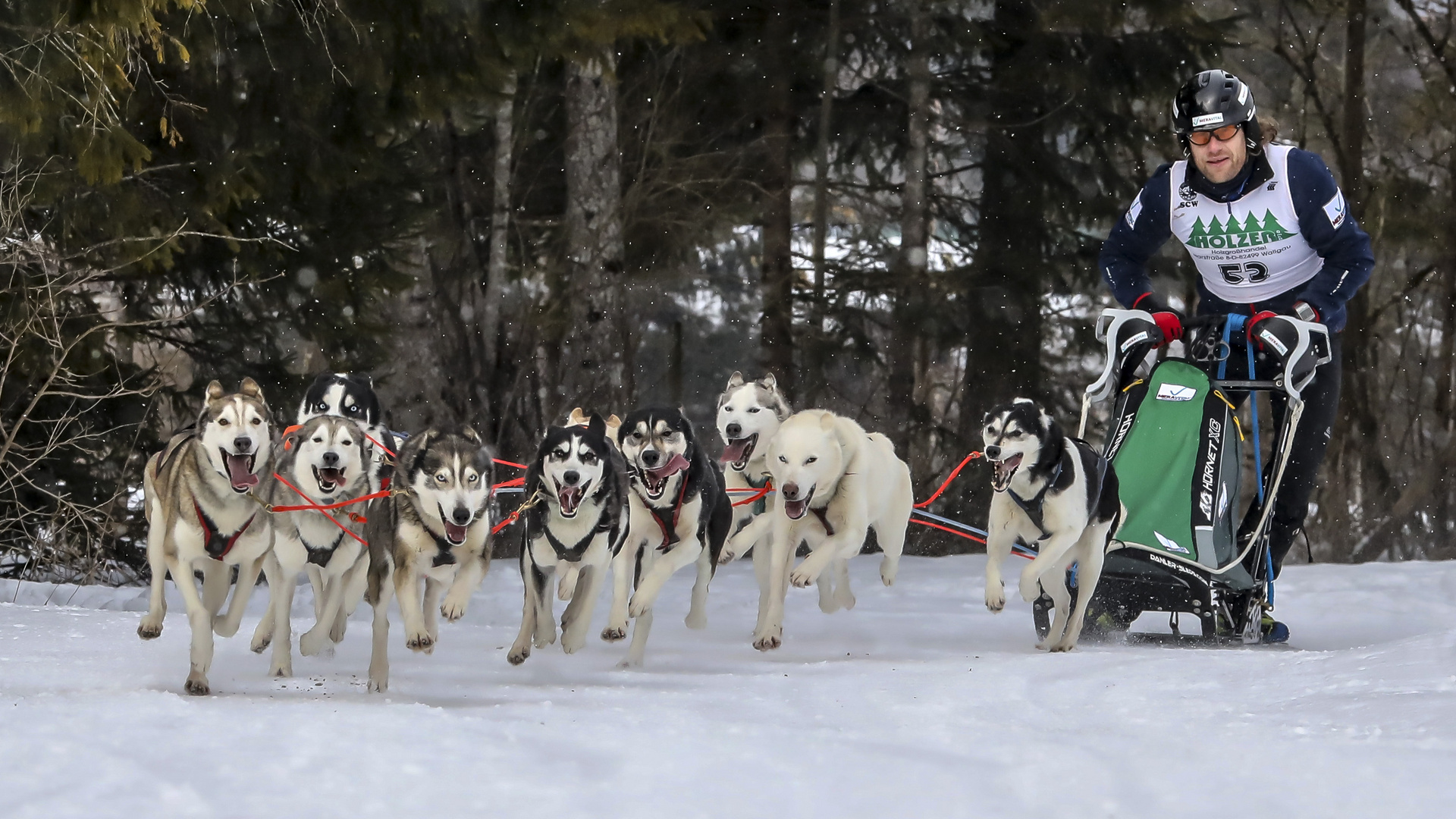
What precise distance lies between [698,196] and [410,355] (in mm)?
2681

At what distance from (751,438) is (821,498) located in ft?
1.58

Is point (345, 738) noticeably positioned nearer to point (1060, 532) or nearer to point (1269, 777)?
point (1269, 777)

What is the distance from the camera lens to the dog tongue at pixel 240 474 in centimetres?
320

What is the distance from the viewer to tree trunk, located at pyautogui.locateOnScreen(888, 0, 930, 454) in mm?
9148

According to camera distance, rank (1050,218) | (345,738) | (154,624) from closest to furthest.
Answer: (345,738), (154,624), (1050,218)

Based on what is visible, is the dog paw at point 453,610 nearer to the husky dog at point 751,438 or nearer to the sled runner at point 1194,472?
the husky dog at point 751,438

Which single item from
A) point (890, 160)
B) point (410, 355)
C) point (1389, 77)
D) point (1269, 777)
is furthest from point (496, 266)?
point (1269, 777)

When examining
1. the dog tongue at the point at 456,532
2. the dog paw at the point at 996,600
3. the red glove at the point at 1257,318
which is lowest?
the dog paw at the point at 996,600

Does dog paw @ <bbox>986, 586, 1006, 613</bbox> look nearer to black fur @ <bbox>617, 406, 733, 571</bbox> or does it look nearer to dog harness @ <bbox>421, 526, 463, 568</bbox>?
black fur @ <bbox>617, 406, 733, 571</bbox>

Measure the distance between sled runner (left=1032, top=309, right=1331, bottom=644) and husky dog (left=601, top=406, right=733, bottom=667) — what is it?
112 centimetres

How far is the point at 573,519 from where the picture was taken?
3658 mm

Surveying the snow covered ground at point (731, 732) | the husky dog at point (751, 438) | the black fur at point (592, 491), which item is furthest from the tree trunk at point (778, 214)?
the black fur at point (592, 491)

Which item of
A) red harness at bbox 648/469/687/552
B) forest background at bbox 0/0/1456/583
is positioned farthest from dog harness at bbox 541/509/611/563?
forest background at bbox 0/0/1456/583

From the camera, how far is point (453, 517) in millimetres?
3129
